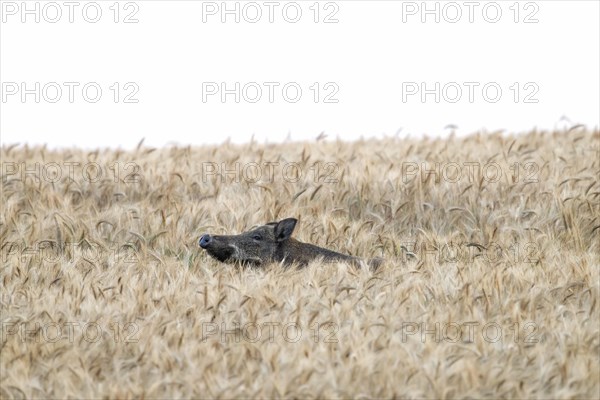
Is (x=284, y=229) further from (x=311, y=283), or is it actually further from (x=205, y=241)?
(x=311, y=283)

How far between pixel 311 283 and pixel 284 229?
1.10 metres

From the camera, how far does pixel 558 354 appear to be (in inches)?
311

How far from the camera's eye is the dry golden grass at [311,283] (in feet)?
24.3

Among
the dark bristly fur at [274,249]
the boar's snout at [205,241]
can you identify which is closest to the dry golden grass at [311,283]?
the dark bristly fur at [274,249]

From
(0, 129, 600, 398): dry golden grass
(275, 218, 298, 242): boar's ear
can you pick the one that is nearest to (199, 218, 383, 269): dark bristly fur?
(275, 218, 298, 242): boar's ear

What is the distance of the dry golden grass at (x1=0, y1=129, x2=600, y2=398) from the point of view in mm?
7422

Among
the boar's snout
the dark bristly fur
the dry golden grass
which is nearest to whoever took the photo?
the dry golden grass

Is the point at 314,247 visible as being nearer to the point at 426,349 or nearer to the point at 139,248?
the point at 139,248

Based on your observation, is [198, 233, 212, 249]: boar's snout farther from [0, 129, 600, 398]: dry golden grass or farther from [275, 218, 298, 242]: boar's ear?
[275, 218, 298, 242]: boar's ear

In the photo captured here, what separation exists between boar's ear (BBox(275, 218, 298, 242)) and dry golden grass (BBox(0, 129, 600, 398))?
1.53 feet

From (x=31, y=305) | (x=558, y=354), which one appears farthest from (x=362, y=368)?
(x=31, y=305)

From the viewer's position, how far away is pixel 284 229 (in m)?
10.4

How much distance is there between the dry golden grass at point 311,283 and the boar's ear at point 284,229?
0.47 metres

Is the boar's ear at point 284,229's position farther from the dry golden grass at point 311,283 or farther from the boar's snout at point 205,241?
the boar's snout at point 205,241
